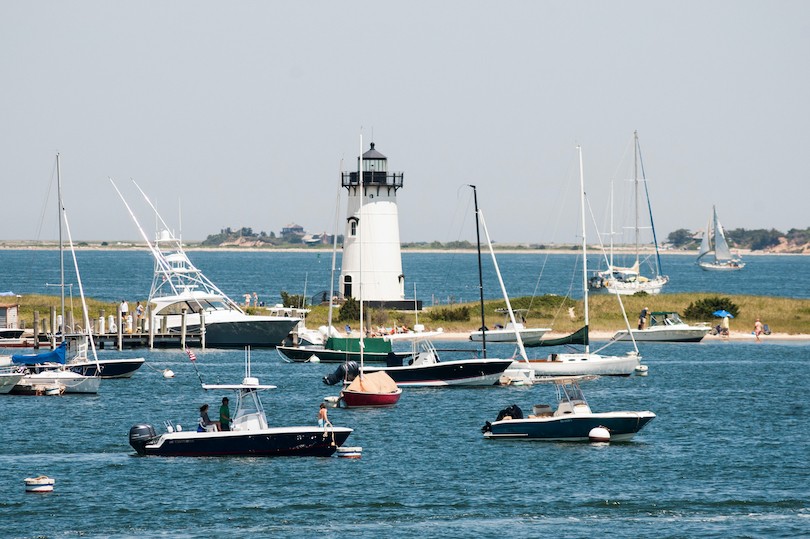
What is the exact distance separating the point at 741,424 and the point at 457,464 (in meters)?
13.1

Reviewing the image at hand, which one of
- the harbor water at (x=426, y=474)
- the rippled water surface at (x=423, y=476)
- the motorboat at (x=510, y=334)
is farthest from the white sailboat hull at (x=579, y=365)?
the motorboat at (x=510, y=334)

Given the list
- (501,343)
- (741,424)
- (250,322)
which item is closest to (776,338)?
(501,343)

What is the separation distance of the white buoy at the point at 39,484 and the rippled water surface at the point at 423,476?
22cm

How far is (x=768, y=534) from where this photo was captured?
22.5 m

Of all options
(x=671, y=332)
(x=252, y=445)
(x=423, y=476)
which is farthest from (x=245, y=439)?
(x=671, y=332)

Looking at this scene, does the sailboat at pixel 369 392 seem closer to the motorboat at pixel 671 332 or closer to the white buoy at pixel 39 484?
the white buoy at pixel 39 484

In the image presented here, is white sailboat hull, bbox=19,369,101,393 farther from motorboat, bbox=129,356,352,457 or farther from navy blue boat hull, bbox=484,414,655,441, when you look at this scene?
navy blue boat hull, bbox=484,414,655,441

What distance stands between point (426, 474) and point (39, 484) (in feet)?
34.9

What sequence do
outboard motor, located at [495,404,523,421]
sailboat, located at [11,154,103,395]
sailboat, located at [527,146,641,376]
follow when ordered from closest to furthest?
outboard motor, located at [495,404,523,421] → sailboat, located at [11,154,103,395] → sailboat, located at [527,146,641,376]

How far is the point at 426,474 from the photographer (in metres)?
28.0

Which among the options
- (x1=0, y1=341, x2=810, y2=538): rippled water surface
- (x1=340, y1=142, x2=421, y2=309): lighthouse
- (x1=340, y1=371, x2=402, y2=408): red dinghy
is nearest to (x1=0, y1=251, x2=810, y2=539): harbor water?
(x1=0, y1=341, x2=810, y2=538): rippled water surface

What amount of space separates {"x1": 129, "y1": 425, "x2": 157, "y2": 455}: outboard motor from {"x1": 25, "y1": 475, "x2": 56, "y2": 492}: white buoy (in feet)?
12.9

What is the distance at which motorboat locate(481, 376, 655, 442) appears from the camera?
3178cm

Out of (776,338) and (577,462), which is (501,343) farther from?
(577,462)
